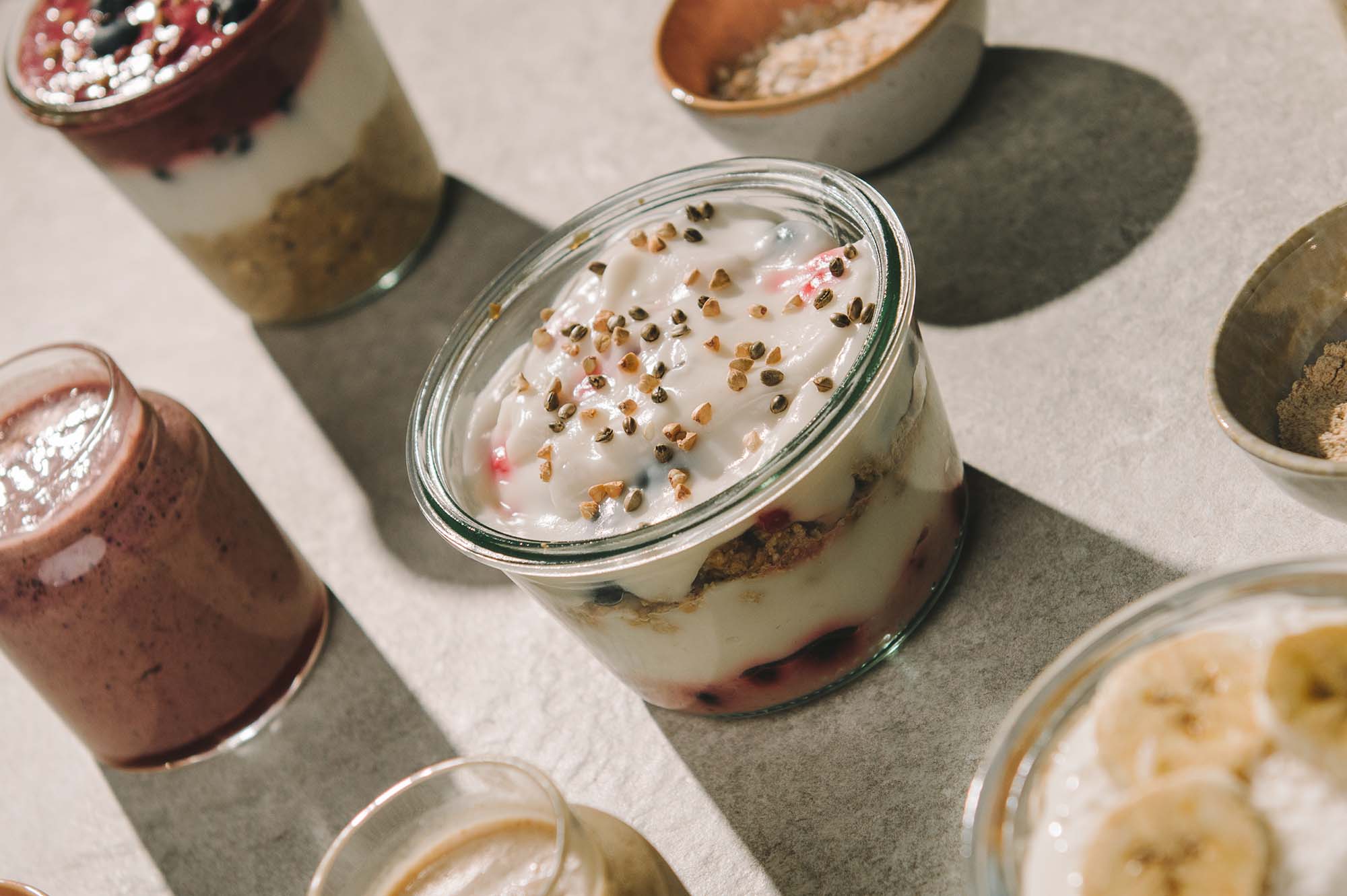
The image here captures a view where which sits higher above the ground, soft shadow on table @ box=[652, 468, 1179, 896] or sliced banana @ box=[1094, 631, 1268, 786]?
sliced banana @ box=[1094, 631, 1268, 786]

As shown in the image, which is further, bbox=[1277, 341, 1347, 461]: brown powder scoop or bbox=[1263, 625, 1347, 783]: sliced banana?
bbox=[1277, 341, 1347, 461]: brown powder scoop

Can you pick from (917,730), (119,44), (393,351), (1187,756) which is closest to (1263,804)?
(1187,756)

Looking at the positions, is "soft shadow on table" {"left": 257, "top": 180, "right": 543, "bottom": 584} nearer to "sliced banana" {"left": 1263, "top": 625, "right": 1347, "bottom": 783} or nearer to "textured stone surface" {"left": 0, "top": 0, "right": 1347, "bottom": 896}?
"textured stone surface" {"left": 0, "top": 0, "right": 1347, "bottom": 896}

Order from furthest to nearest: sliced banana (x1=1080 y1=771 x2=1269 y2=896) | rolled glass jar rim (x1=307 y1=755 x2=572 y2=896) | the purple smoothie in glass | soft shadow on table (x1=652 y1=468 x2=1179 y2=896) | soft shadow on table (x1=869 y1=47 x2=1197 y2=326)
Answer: soft shadow on table (x1=869 y1=47 x2=1197 y2=326) < the purple smoothie in glass < soft shadow on table (x1=652 y1=468 x2=1179 y2=896) < rolled glass jar rim (x1=307 y1=755 x2=572 y2=896) < sliced banana (x1=1080 y1=771 x2=1269 y2=896)

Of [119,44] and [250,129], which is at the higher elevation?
[119,44]

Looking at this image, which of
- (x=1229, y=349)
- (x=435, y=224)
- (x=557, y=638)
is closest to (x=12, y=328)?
(x=435, y=224)

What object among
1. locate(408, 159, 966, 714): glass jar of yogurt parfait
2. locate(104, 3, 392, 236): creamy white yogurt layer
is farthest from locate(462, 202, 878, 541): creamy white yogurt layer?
locate(104, 3, 392, 236): creamy white yogurt layer

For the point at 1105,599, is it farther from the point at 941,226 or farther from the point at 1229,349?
the point at 941,226

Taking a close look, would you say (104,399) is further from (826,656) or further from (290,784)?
(826,656)
